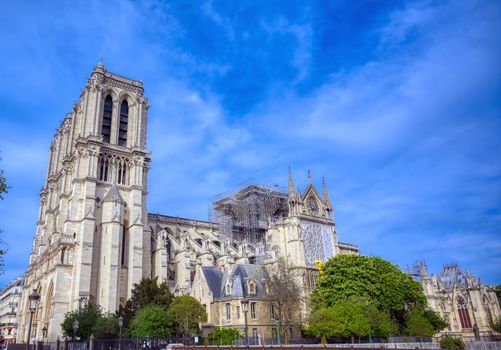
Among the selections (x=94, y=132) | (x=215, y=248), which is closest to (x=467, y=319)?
(x=215, y=248)

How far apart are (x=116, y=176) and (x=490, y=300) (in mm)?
59120

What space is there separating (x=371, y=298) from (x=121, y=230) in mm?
29170

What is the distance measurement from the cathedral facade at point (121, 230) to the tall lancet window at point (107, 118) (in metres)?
0.14

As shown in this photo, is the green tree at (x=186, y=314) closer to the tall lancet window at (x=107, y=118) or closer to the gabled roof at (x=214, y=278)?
the gabled roof at (x=214, y=278)

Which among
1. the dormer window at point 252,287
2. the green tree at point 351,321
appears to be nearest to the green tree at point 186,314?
the dormer window at point 252,287

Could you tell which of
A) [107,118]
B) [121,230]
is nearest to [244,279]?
[121,230]

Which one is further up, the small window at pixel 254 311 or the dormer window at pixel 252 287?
the dormer window at pixel 252 287

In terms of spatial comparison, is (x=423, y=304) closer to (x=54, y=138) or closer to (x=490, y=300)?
(x=490, y=300)

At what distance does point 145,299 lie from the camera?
122 feet

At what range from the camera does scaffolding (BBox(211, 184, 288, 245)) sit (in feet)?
214

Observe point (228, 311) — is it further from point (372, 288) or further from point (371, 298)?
point (372, 288)

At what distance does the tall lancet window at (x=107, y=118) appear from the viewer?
55184mm

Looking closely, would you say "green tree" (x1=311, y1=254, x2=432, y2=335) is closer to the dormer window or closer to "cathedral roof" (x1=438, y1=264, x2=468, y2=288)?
the dormer window

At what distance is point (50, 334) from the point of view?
41.2 m
